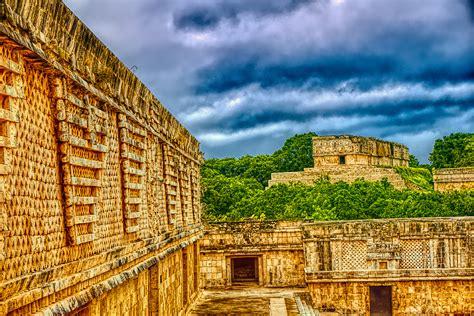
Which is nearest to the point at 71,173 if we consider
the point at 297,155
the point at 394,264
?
the point at 394,264

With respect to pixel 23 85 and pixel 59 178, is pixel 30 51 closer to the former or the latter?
pixel 23 85

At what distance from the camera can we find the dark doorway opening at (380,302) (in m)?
18.0

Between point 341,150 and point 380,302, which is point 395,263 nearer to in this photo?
Result: point 380,302

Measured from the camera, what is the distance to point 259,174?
38.7 metres

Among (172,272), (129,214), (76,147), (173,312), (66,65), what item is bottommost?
(173,312)

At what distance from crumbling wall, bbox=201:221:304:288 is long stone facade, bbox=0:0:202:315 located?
7.81 meters

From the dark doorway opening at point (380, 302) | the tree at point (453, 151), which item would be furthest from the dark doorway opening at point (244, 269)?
the tree at point (453, 151)

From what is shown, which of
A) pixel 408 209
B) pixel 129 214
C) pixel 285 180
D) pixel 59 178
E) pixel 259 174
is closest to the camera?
pixel 59 178

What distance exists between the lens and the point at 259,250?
17281mm

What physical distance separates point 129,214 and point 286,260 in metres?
10.3

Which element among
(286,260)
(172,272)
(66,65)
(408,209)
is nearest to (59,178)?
(66,65)

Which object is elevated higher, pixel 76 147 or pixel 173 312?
pixel 76 147

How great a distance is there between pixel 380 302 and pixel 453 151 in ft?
70.6

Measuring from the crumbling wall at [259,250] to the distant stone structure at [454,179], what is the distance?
14160 mm
